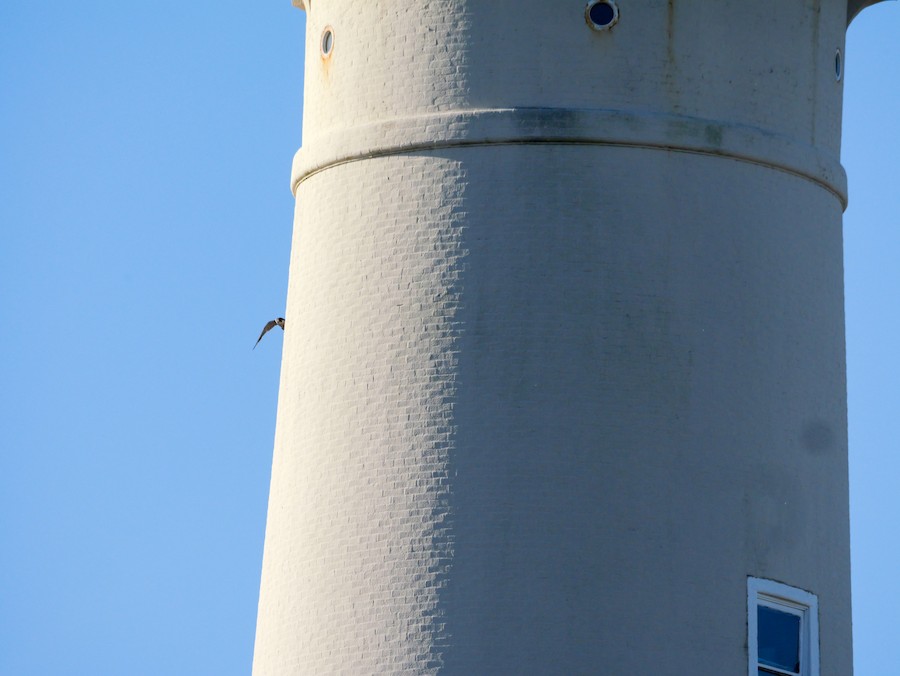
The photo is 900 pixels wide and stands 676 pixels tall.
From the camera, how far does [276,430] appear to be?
23203 mm

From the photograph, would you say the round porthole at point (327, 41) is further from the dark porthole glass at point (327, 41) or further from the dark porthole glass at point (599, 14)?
the dark porthole glass at point (599, 14)

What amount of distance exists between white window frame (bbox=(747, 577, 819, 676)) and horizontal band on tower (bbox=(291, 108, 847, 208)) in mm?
3865

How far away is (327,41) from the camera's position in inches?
925

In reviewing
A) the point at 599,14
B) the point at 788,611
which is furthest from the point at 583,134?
the point at 788,611

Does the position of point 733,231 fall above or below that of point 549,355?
above

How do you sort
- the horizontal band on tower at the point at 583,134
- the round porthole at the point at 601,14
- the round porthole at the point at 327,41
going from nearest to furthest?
1. the horizontal band on tower at the point at 583,134
2. the round porthole at the point at 601,14
3. the round porthole at the point at 327,41

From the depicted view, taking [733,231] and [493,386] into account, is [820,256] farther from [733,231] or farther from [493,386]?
[493,386]

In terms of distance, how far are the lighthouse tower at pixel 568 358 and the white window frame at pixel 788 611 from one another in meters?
0.03

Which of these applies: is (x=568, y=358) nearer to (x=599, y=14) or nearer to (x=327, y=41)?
(x=599, y=14)

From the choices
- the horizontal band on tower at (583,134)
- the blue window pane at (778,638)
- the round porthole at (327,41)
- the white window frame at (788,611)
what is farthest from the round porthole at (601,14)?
the blue window pane at (778,638)

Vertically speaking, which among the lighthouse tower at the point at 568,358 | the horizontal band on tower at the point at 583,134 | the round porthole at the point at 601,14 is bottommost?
the lighthouse tower at the point at 568,358

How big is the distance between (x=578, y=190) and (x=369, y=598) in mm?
4006

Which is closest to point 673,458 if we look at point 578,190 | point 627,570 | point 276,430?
point 627,570

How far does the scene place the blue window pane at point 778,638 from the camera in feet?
69.7
